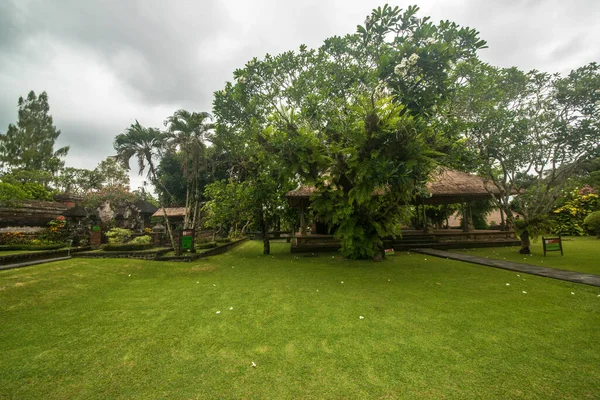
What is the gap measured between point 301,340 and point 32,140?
42216mm

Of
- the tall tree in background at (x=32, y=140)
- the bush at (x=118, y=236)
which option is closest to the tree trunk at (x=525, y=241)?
the bush at (x=118, y=236)

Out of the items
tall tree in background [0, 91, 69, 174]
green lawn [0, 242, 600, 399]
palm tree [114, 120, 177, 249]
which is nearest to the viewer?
green lawn [0, 242, 600, 399]

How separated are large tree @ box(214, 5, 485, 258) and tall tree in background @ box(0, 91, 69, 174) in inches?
1306

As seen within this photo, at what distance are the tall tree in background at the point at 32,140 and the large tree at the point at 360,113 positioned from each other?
33.2 metres

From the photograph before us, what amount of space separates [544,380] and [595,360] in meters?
0.90

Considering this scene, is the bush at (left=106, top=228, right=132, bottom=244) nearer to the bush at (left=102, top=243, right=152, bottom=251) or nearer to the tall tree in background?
the bush at (left=102, top=243, right=152, bottom=251)

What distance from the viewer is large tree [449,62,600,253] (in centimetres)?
936

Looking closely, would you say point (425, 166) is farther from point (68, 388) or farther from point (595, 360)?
point (68, 388)

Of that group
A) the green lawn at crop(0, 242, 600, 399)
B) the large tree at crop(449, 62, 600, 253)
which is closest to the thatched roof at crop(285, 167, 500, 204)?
the large tree at crop(449, 62, 600, 253)

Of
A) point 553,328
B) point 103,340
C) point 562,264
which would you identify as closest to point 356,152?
point 553,328

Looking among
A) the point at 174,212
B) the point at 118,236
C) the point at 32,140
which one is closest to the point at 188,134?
the point at 118,236

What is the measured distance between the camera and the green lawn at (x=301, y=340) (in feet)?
7.48

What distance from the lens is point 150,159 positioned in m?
12.7

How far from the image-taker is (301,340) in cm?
316
